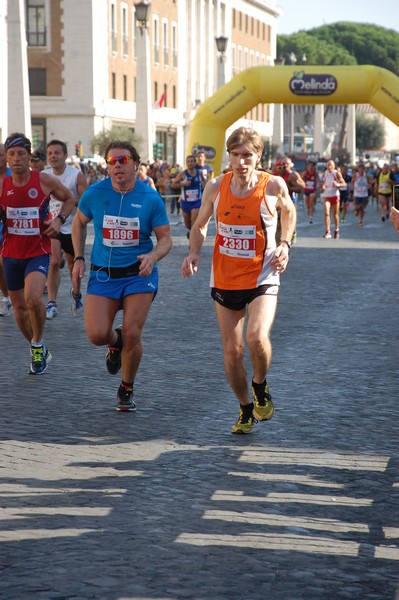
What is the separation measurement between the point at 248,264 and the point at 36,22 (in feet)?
210

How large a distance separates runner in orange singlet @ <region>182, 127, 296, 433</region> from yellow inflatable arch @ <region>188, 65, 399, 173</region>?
30903 millimetres

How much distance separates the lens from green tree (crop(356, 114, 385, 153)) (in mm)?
141375

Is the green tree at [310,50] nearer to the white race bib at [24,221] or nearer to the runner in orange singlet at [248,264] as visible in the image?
the white race bib at [24,221]

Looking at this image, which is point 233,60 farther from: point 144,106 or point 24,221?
point 24,221

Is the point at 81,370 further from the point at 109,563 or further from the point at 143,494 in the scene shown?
the point at 109,563

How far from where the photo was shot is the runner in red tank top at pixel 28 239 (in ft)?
32.0

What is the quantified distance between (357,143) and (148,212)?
13665cm

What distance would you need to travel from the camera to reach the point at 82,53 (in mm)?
69188

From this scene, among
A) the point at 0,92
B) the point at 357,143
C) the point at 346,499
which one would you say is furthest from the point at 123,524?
the point at 357,143

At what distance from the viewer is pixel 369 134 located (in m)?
142

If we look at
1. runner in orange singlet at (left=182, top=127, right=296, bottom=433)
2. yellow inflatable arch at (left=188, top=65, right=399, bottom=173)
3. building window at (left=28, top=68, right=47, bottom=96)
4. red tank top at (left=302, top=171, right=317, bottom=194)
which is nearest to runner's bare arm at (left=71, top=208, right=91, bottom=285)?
runner in orange singlet at (left=182, top=127, right=296, bottom=433)

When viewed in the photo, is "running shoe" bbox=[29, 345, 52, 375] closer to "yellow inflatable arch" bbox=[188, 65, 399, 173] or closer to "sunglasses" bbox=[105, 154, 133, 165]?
"sunglasses" bbox=[105, 154, 133, 165]

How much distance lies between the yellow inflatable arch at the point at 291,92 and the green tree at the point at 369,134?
102467mm

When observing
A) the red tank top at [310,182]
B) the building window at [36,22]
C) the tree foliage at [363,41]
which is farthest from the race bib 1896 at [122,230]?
the tree foliage at [363,41]
